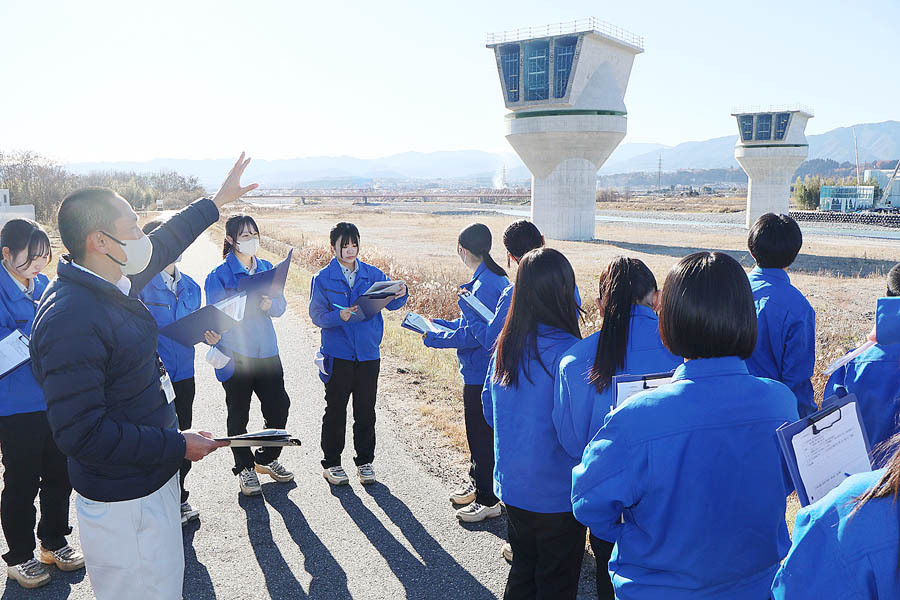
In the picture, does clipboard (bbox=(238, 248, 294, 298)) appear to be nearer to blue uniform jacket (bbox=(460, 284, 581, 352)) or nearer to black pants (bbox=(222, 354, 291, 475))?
black pants (bbox=(222, 354, 291, 475))

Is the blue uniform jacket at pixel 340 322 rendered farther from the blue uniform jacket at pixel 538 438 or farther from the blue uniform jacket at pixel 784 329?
the blue uniform jacket at pixel 784 329

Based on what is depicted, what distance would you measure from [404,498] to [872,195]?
8074 cm

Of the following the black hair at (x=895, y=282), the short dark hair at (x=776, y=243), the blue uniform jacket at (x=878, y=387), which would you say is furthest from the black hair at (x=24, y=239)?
the black hair at (x=895, y=282)

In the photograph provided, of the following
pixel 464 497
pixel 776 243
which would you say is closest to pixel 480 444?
pixel 464 497

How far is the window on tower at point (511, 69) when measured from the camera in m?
39.5

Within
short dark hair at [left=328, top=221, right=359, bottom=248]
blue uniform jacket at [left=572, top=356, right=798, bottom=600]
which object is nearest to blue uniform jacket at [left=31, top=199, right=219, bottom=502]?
blue uniform jacket at [left=572, top=356, right=798, bottom=600]

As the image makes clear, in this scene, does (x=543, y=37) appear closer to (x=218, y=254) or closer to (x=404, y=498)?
(x=218, y=254)

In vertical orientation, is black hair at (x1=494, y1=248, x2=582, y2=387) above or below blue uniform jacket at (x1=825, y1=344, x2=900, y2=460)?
above

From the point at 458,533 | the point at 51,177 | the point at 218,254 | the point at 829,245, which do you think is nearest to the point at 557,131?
the point at 829,245

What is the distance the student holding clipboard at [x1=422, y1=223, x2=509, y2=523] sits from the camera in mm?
4617

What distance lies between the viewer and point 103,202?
2662 millimetres

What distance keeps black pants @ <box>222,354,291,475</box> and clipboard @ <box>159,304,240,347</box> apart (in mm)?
1616

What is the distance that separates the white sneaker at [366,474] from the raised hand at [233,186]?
2623 mm

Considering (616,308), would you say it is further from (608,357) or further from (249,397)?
(249,397)
